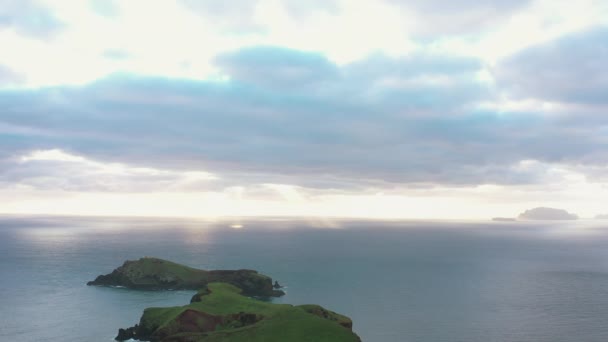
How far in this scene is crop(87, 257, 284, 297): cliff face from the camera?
142625 mm

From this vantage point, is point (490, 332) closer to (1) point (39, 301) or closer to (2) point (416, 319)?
(2) point (416, 319)

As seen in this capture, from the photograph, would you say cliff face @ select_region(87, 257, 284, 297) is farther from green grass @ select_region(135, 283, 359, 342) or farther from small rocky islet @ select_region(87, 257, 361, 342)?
green grass @ select_region(135, 283, 359, 342)

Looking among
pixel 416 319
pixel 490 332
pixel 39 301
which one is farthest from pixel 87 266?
pixel 490 332

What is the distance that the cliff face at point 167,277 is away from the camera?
142625 millimetres

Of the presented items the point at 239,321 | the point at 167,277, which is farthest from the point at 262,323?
the point at 167,277

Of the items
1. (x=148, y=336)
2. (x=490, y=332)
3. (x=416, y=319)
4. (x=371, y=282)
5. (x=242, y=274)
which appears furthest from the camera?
(x=371, y=282)

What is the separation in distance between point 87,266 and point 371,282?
124m

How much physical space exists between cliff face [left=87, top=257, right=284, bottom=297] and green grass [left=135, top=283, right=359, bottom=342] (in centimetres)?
4191

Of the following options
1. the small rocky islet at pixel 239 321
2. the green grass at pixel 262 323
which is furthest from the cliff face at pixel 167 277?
the green grass at pixel 262 323

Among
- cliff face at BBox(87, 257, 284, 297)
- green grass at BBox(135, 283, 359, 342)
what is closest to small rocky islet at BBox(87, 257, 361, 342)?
green grass at BBox(135, 283, 359, 342)

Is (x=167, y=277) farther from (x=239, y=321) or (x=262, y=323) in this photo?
(x=262, y=323)

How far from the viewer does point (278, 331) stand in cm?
7075

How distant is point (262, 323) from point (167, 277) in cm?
8360

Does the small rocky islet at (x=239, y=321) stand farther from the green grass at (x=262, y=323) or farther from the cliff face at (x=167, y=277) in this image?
the cliff face at (x=167, y=277)
